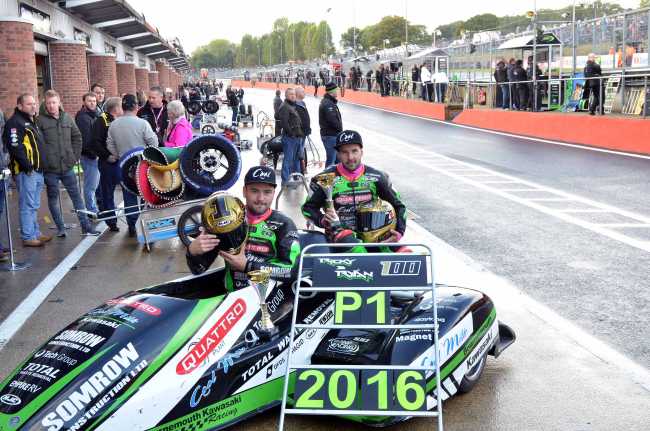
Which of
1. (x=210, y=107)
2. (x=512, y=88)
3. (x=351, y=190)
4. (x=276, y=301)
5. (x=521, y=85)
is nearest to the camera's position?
(x=276, y=301)

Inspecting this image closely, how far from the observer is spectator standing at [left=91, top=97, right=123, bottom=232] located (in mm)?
11203

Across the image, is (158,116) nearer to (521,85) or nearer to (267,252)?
(267,252)

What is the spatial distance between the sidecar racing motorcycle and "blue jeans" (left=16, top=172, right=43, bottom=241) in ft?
18.3

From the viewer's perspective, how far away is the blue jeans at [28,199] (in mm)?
9828

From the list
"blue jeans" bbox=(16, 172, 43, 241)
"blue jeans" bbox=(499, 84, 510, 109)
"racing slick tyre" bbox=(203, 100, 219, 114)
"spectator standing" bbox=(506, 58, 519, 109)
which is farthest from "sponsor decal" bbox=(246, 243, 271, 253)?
"blue jeans" bbox=(499, 84, 510, 109)

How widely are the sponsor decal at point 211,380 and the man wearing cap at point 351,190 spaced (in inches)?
92.7

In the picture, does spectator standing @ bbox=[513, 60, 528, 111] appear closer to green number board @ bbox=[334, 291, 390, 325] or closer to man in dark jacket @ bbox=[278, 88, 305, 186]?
man in dark jacket @ bbox=[278, 88, 305, 186]

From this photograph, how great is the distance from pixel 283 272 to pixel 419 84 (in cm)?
3512

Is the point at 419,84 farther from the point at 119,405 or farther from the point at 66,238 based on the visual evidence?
the point at 119,405

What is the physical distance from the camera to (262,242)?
207 inches

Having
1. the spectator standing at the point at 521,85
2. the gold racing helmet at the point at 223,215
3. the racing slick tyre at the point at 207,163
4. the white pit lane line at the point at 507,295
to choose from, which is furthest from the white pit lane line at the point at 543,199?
the spectator standing at the point at 521,85

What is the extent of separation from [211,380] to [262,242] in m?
1.22

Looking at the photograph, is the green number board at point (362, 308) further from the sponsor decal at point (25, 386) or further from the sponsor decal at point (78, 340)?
the sponsor decal at point (25, 386)

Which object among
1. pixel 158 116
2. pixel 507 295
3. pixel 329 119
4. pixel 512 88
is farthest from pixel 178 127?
pixel 512 88
